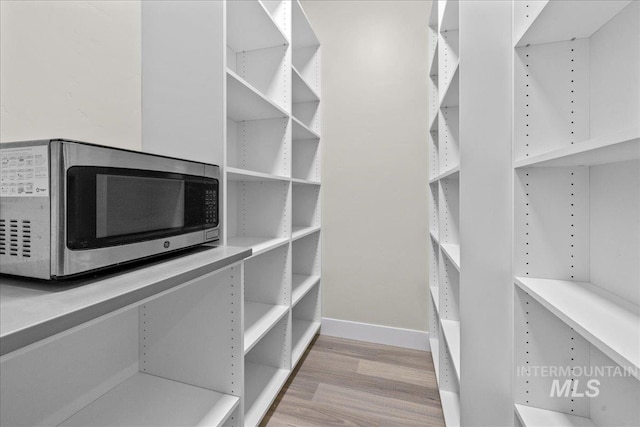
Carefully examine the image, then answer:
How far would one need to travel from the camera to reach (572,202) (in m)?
0.92

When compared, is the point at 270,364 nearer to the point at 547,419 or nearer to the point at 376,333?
the point at 376,333

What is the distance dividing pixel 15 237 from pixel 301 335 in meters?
1.84

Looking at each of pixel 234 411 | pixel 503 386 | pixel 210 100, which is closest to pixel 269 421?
pixel 234 411

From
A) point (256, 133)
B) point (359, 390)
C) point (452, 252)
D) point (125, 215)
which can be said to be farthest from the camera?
point (256, 133)

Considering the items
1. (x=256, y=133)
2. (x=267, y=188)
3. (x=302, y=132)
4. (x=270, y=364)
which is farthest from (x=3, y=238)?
(x=302, y=132)

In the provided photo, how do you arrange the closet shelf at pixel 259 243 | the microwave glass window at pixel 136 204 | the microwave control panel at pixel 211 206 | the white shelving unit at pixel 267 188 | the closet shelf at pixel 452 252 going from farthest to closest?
1. the white shelving unit at pixel 267 188
2. the closet shelf at pixel 259 243
3. the closet shelf at pixel 452 252
4. the microwave control panel at pixel 211 206
5. the microwave glass window at pixel 136 204

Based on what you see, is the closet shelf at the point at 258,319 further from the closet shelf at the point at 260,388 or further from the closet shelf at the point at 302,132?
the closet shelf at the point at 302,132

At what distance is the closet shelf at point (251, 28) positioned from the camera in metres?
1.34

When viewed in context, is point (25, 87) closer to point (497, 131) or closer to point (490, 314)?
point (497, 131)

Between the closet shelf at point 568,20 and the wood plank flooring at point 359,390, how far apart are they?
1.67m

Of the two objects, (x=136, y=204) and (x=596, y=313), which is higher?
(x=136, y=204)

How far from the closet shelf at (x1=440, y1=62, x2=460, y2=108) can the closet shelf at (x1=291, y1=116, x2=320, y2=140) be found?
0.86 meters

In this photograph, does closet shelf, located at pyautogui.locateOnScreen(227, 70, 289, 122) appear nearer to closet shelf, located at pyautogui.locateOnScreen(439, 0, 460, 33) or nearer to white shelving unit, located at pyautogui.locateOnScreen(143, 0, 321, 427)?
white shelving unit, located at pyautogui.locateOnScreen(143, 0, 321, 427)

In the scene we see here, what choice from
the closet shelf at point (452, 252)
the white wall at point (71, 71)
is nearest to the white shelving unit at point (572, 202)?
the closet shelf at point (452, 252)
